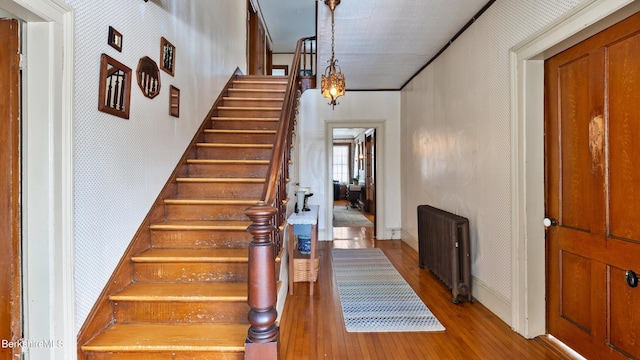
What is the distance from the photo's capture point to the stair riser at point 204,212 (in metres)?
2.86

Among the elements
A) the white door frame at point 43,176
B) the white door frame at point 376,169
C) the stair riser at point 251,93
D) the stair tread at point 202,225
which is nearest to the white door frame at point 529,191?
the stair tread at point 202,225

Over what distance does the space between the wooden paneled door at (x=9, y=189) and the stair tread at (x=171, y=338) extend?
42 centimetres

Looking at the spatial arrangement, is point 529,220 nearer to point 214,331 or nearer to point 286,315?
point 286,315

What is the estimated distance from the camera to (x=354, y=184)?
40.4 ft

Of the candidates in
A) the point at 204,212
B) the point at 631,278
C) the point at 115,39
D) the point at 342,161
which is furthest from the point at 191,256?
the point at 342,161

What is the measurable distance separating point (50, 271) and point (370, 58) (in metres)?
3.88

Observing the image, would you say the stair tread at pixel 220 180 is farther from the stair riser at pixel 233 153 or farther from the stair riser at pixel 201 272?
the stair riser at pixel 201 272

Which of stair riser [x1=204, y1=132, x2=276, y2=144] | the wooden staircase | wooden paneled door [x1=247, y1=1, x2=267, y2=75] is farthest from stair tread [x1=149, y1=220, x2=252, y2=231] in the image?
wooden paneled door [x1=247, y1=1, x2=267, y2=75]

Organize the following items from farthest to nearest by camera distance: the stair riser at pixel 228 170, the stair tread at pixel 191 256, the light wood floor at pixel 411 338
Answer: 1. the stair riser at pixel 228 170
2. the stair tread at pixel 191 256
3. the light wood floor at pixel 411 338

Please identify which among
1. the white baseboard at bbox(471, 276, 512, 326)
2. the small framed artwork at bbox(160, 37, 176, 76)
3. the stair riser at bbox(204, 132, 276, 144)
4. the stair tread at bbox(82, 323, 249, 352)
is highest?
the small framed artwork at bbox(160, 37, 176, 76)

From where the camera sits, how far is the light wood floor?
2.17 m

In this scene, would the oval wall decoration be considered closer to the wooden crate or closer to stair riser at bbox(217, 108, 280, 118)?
stair riser at bbox(217, 108, 280, 118)

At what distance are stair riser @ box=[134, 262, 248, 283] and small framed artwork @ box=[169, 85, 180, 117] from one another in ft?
4.70

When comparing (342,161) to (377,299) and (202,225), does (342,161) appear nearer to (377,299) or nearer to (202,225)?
(377,299)
